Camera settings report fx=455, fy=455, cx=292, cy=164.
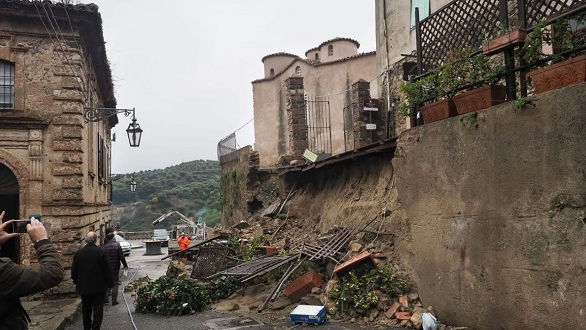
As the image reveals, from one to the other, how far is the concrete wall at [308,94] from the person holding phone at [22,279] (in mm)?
18333

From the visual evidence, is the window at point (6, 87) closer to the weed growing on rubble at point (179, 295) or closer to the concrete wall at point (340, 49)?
the weed growing on rubble at point (179, 295)

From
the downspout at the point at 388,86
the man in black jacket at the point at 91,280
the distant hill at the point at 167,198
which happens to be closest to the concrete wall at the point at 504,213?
the man in black jacket at the point at 91,280

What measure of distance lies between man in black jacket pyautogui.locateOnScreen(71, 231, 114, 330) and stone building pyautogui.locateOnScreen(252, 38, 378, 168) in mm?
10878

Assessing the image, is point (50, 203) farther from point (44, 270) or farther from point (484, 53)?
point (484, 53)

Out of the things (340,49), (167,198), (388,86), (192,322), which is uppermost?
(340,49)

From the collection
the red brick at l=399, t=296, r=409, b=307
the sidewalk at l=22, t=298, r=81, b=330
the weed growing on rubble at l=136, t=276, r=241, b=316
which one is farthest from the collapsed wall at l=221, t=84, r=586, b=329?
the sidewalk at l=22, t=298, r=81, b=330

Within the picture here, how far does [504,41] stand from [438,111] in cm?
145

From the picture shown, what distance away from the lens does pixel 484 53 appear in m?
6.19

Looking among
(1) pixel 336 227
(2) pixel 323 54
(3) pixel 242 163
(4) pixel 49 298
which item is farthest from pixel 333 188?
(2) pixel 323 54

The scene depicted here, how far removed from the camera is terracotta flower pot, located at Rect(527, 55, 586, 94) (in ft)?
16.4

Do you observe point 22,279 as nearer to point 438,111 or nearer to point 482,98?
point 482,98

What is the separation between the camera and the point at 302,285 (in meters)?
8.75

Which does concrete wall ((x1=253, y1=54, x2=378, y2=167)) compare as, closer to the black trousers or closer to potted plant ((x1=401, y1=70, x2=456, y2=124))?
potted plant ((x1=401, y1=70, x2=456, y2=124))

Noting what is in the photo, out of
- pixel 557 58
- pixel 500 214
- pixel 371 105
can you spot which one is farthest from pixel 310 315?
pixel 371 105
